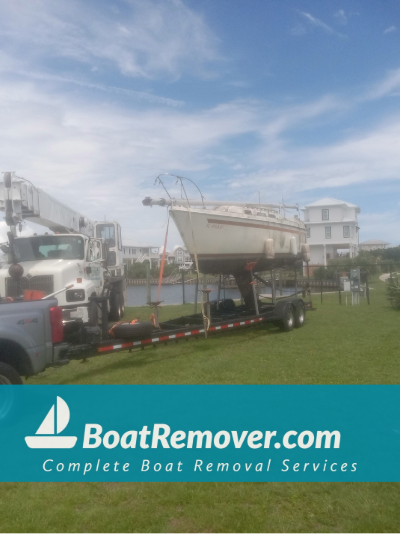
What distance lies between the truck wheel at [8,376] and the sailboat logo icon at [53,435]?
2.12 ft

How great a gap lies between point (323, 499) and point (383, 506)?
484mm

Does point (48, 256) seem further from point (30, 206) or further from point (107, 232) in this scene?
point (107, 232)

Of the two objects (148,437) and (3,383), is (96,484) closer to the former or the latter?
(148,437)

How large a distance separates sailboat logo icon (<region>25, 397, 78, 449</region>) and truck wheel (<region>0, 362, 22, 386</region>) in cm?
65

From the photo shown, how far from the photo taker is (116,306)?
16.2 m

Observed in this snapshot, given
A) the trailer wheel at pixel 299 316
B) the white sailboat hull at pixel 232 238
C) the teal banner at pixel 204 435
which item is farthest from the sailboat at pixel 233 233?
the teal banner at pixel 204 435

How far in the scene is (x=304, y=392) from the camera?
6.88 meters

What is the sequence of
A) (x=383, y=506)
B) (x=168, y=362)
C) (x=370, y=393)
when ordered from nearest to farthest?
(x=383, y=506) < (x=370, y=393) < (x=168, y=362)

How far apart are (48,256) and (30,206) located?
1.41 m

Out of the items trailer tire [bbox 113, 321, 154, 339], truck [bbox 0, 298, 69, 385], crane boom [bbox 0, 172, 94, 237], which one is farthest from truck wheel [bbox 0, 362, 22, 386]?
crane boom [bbox 0, 172, 94, 237]

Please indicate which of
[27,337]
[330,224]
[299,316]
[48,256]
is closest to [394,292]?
[299,316]

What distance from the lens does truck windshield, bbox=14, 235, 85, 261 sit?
36.5 feet

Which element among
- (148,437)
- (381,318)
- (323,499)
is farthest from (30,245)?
(381,318)

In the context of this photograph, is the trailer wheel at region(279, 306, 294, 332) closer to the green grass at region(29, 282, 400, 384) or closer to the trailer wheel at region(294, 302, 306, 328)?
the green grass at region(29, 282, 400, 384)
